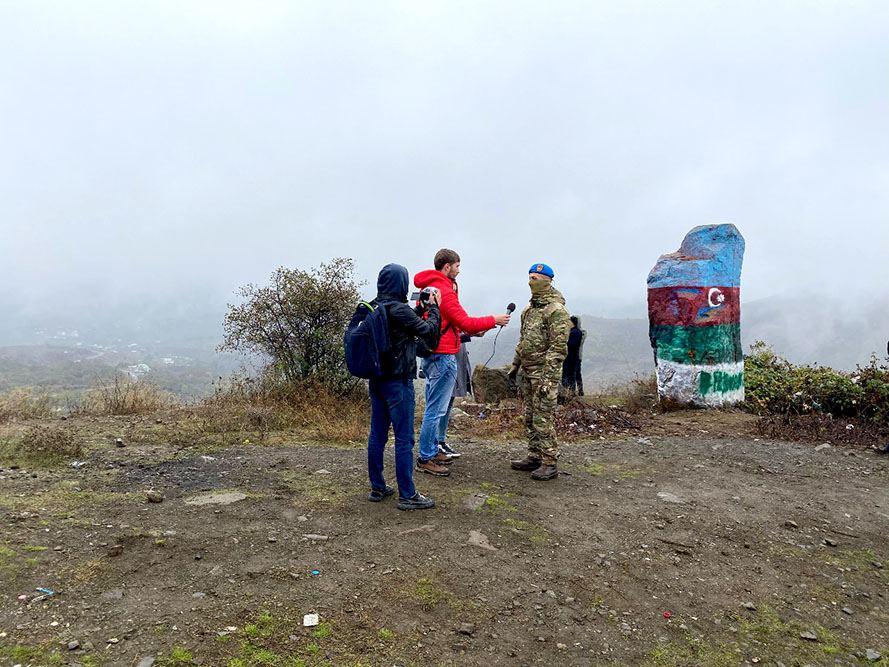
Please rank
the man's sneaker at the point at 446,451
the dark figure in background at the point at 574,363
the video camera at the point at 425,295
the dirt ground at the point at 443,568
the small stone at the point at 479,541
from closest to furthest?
the dirt ground at the point at 443,568 → the small stone at the point at 479,541 → the video camera at the point at 425,295 → the man's sneaker at the point at 446,451 → the dark figure in background at the point at 574,363

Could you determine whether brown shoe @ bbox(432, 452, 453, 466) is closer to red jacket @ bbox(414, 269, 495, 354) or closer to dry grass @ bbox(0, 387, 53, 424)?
red jacket @ bbox(414, 269, 495, 354)

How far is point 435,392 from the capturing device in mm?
5047

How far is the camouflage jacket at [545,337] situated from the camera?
16.5 feet

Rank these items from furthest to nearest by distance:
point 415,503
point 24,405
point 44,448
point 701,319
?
point 701,319 < point 24,405 < point 44,448 < point 415,503

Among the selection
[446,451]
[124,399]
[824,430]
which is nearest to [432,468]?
[446,451]

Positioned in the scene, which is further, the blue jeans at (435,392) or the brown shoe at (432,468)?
the brown shoe at (432,468)

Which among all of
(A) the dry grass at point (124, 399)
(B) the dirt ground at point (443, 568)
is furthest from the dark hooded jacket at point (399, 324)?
(A) the dry grass at point (124, 399)

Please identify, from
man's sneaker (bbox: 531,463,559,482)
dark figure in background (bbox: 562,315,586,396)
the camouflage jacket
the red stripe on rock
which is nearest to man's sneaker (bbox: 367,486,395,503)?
man's sneaker (bbox: 531,463,559,482)

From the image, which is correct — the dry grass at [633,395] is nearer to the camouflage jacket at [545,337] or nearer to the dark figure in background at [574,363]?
the dark figure in background at [574,363]

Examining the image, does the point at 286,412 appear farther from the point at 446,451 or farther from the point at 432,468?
the point at 432,468

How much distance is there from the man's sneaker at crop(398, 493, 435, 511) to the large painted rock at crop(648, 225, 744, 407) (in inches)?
242

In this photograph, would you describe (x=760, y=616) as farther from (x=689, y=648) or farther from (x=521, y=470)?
(x=521, y=470)

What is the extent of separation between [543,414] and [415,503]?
150 cm

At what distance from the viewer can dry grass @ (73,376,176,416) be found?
833 centimetres
